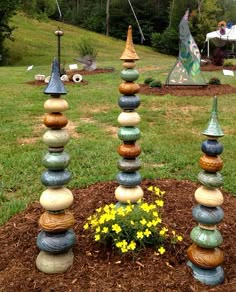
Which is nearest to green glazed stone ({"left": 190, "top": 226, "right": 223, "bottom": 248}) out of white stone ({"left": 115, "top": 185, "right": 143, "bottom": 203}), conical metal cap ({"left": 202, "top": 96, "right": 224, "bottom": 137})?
conical metal cap ({"left": 202, "top": 96, "right": 224, "bottom": 137})

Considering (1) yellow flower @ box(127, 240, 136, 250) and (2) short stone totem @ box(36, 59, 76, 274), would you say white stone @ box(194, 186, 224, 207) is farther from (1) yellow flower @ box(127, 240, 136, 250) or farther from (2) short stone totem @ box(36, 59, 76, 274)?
(2) short stone totem @ box(36, 59, 76, 274)

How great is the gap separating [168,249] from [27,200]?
1961 millimetres

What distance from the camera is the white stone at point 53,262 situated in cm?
298

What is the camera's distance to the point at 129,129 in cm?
360

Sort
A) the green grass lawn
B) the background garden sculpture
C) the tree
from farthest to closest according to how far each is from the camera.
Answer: the tree → the background garden sculpture → the green grass lawn

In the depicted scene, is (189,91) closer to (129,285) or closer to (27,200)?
(27,200)

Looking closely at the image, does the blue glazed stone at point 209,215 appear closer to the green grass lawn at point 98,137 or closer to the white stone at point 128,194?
the white stone at point 128,194

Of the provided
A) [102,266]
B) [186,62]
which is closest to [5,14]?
[186,62]

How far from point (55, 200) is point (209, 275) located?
1253 mm

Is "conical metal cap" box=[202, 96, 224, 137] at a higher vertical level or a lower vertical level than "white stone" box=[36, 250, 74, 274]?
higher

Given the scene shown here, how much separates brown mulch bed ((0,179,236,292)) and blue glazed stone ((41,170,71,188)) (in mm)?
636

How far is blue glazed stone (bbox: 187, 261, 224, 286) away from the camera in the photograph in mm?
2850

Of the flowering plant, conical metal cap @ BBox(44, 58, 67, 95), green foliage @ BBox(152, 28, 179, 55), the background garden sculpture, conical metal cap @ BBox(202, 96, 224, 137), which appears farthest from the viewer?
green foliage @ BBox(152, 28, 179, 55)

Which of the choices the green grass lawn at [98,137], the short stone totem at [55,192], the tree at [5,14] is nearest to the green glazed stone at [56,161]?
the short stone totem at [55,192]
